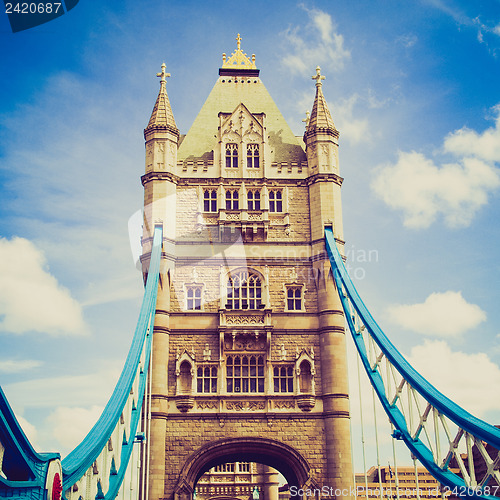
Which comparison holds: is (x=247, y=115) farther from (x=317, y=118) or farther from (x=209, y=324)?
(x=209, y=324)

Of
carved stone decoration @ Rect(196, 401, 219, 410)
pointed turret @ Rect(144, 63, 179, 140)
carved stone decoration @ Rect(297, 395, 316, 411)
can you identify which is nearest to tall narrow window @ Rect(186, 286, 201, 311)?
carved stone decoration @ Rect(196, 401, 219, 410)

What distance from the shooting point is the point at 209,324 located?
2639 cm

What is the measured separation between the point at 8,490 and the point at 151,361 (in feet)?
47.1

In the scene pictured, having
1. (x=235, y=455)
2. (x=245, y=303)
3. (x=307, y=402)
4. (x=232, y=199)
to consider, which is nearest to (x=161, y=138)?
(x=232, y=199)

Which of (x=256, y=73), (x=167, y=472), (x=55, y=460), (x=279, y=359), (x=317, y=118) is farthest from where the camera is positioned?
(x=256, y=73)

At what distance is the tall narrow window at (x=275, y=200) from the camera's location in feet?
95.1

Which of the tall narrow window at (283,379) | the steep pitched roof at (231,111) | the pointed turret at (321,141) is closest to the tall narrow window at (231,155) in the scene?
the steep pitched roof at (231,111)

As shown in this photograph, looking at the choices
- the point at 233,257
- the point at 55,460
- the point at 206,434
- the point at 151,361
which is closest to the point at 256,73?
the point at 233,257

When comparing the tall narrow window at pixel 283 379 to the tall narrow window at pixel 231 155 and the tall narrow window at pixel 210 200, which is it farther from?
the tall narrow window at pixel 231 155

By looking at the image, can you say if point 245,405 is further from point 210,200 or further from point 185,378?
point 210,200

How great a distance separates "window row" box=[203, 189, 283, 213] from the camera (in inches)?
1133

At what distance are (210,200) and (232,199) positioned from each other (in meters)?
0.97

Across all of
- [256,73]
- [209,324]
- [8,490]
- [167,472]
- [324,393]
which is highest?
[256,73]

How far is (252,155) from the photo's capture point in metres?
29.8
